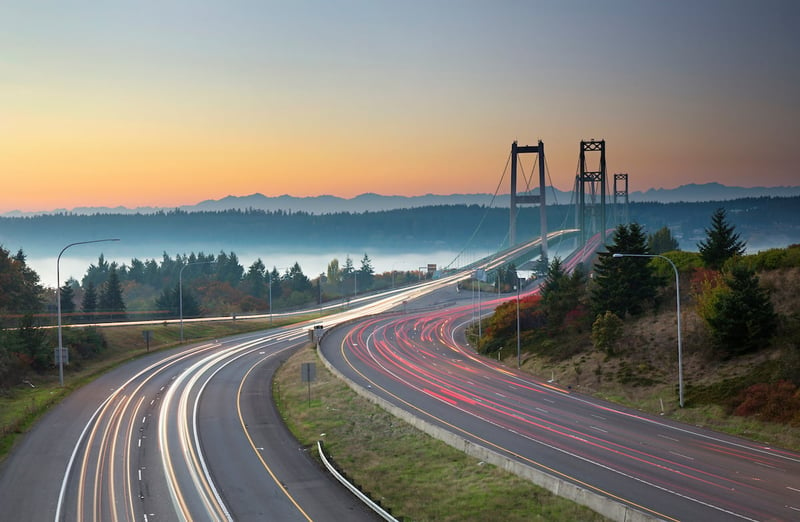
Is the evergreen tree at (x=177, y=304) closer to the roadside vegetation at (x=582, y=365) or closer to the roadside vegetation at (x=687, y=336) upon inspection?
the roadside vegetation at (x=582, y=365)

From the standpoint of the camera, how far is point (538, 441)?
37656 millimetres

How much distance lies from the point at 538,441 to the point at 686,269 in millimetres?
40790

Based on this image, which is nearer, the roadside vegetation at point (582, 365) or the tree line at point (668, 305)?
the roadside vegetation at point (582, 365)

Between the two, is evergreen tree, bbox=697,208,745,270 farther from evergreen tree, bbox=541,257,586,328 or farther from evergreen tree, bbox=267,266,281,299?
evergreen tree, bbox=267,266,281,299

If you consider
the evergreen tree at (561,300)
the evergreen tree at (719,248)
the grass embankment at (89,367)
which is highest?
the evergreen tree at (719,248)

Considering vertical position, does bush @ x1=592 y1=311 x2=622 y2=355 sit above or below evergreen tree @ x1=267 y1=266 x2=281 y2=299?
above

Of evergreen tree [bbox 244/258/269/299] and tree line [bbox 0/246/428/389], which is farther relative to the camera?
evergreen tree [bbox 244/258/269/299]

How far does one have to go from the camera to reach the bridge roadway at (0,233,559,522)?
2850 centimetres

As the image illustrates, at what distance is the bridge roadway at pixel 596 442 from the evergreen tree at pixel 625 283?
1101 centimetres

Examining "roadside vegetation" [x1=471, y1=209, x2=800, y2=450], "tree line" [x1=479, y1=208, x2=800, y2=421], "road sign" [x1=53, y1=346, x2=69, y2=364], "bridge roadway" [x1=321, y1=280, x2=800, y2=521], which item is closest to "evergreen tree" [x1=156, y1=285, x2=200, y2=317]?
"tree line" [x1=479, y1=208, x2=800, y2=421]

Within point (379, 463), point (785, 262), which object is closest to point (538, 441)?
point (379, 463)

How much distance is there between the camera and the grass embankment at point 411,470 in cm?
2747

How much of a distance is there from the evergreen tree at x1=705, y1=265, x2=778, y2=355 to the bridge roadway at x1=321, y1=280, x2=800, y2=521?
9.38m

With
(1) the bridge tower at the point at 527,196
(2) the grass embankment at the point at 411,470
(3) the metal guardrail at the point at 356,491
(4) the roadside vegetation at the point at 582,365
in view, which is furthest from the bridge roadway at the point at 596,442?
(1) the bridge tower at the point at 527,196
